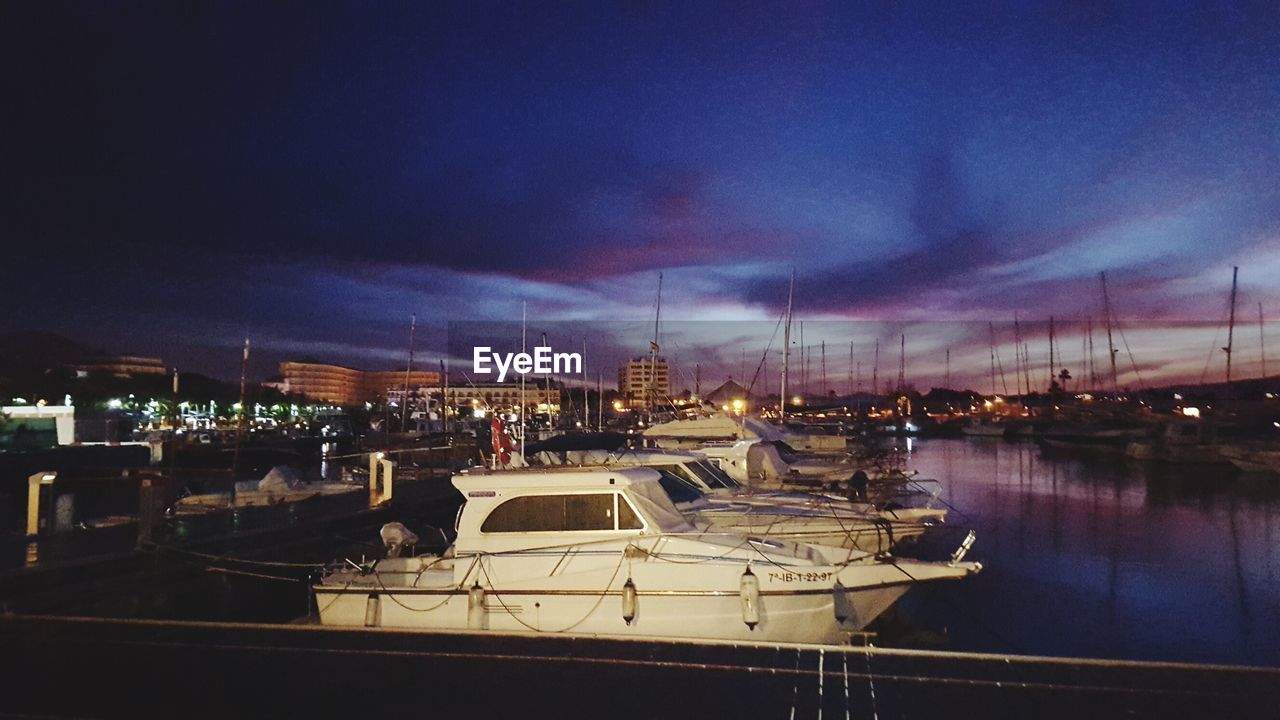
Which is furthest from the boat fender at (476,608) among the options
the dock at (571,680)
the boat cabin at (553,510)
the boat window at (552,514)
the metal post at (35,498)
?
the metal post at (35,498)

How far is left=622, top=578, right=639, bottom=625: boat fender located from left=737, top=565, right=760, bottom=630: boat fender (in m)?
1.23

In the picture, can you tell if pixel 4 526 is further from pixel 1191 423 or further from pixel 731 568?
pixel 1191 423

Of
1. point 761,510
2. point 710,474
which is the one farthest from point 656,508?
point 710,474

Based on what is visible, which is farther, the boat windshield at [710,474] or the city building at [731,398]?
the city building at [731,398]

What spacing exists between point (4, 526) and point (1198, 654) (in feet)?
87.2

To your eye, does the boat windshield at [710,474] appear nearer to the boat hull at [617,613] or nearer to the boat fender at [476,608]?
the boat hull at [617,613]

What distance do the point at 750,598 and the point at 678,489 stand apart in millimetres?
5388

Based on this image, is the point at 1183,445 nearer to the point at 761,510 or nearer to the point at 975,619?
the point at 975,619

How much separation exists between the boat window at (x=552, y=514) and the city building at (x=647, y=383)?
25136mm

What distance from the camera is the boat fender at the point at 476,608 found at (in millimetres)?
9008

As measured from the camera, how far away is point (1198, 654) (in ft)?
39.3

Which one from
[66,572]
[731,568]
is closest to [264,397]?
[66,572]

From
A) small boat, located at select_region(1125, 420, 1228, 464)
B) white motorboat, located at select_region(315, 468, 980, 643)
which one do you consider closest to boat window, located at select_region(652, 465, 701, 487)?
white motorboat, located at select_region(315, 468, 980, 643)

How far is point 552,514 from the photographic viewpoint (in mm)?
9672
